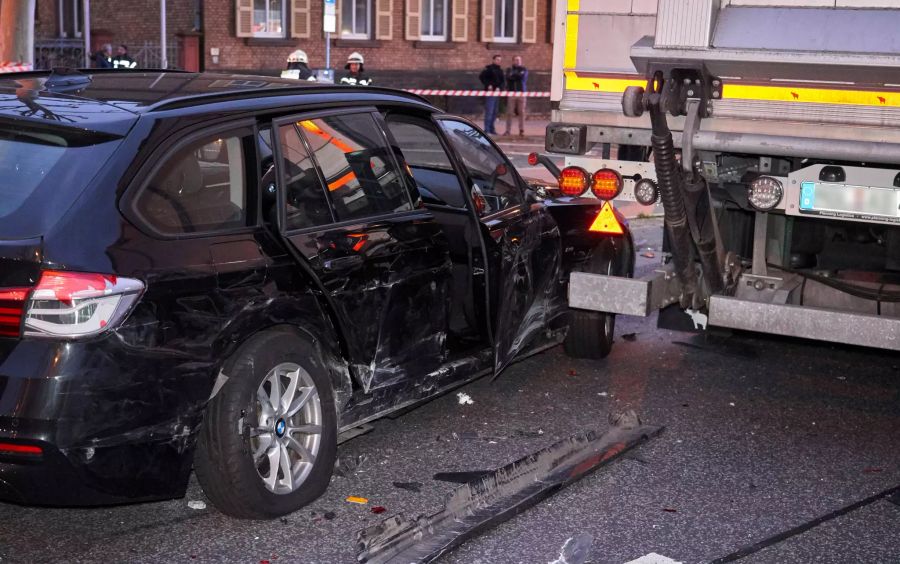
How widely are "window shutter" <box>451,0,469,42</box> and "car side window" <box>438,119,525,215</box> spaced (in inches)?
1016

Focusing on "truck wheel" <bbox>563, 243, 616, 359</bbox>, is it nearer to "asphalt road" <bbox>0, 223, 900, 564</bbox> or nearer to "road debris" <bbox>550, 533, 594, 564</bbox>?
"asphalt road" <bbox>0, 223, 900, 564</bbox>

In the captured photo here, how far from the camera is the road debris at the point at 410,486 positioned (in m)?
5.31

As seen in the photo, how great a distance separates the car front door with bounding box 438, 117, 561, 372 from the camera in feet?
20.1

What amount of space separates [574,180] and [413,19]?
2518 centimetres

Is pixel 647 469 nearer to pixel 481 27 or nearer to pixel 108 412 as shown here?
pixel 108 412

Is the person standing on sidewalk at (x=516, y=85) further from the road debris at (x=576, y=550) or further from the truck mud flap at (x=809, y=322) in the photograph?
the road debris at (x=576, y=550)

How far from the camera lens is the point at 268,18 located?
29.3m

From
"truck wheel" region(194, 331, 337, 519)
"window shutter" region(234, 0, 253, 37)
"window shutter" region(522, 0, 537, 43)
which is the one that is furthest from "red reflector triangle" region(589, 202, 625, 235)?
"window shutter" region(522, 0, 537, 43)

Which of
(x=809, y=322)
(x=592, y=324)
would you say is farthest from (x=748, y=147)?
(x=592, y=324)

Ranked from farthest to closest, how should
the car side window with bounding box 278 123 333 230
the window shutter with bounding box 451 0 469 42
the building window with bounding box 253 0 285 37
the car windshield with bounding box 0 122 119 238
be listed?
1. the window shutter with bounding box 451 0 469 42
2. the building window with bounding box 253 0 285 37
3. the car side window with bounding box 278 123 333 230
4. the car windshield with bounding box 0 122 119 238

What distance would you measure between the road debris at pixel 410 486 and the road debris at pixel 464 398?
1309 millimetres

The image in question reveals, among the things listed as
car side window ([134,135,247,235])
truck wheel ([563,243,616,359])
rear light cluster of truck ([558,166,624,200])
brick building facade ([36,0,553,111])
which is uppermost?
brick building facade ([36,0,553,111])

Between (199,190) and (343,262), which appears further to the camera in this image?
(343,262)

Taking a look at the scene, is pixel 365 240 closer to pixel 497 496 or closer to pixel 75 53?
pixel 497 496
